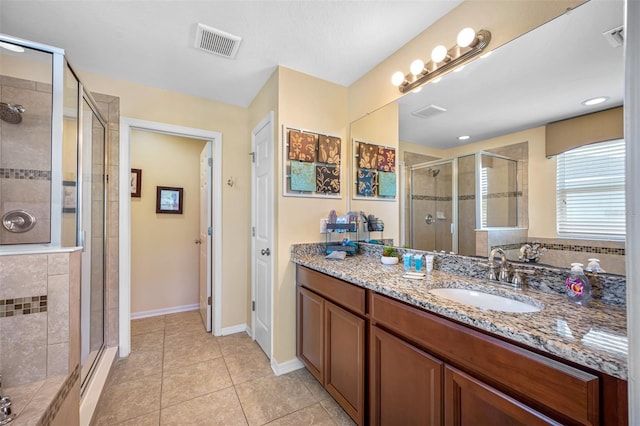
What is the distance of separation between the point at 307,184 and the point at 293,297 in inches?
37.6

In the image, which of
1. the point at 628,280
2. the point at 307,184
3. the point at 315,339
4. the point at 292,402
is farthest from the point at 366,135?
the point at 292,402

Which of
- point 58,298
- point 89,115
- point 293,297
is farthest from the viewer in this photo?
point 293,297

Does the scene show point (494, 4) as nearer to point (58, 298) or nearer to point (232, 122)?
point (232, 122)

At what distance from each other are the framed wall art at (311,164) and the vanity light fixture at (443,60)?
730 millimetres

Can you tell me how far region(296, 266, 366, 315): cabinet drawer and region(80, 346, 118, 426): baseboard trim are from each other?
1462 millimetres

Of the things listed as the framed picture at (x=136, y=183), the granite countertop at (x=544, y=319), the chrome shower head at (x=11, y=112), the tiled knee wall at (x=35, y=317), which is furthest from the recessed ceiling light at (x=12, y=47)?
the granite countertop at (x=544, y=319)

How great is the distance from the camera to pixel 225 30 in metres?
1.67

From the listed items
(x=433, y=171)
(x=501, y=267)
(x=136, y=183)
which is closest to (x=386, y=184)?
(x=433, y=171)

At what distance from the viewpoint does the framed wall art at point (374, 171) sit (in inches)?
80.8

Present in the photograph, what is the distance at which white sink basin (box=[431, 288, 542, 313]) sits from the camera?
1085 mm

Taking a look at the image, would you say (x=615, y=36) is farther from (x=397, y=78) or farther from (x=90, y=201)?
(x=90, y=201)

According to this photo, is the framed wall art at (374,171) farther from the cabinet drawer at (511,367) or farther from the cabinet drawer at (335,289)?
the cabinet drawer at (511,367)

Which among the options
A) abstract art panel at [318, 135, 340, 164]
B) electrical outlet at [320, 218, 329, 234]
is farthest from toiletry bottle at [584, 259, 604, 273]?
abstract art panel at [318, 135, 340, 164]

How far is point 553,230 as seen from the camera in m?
1.15
